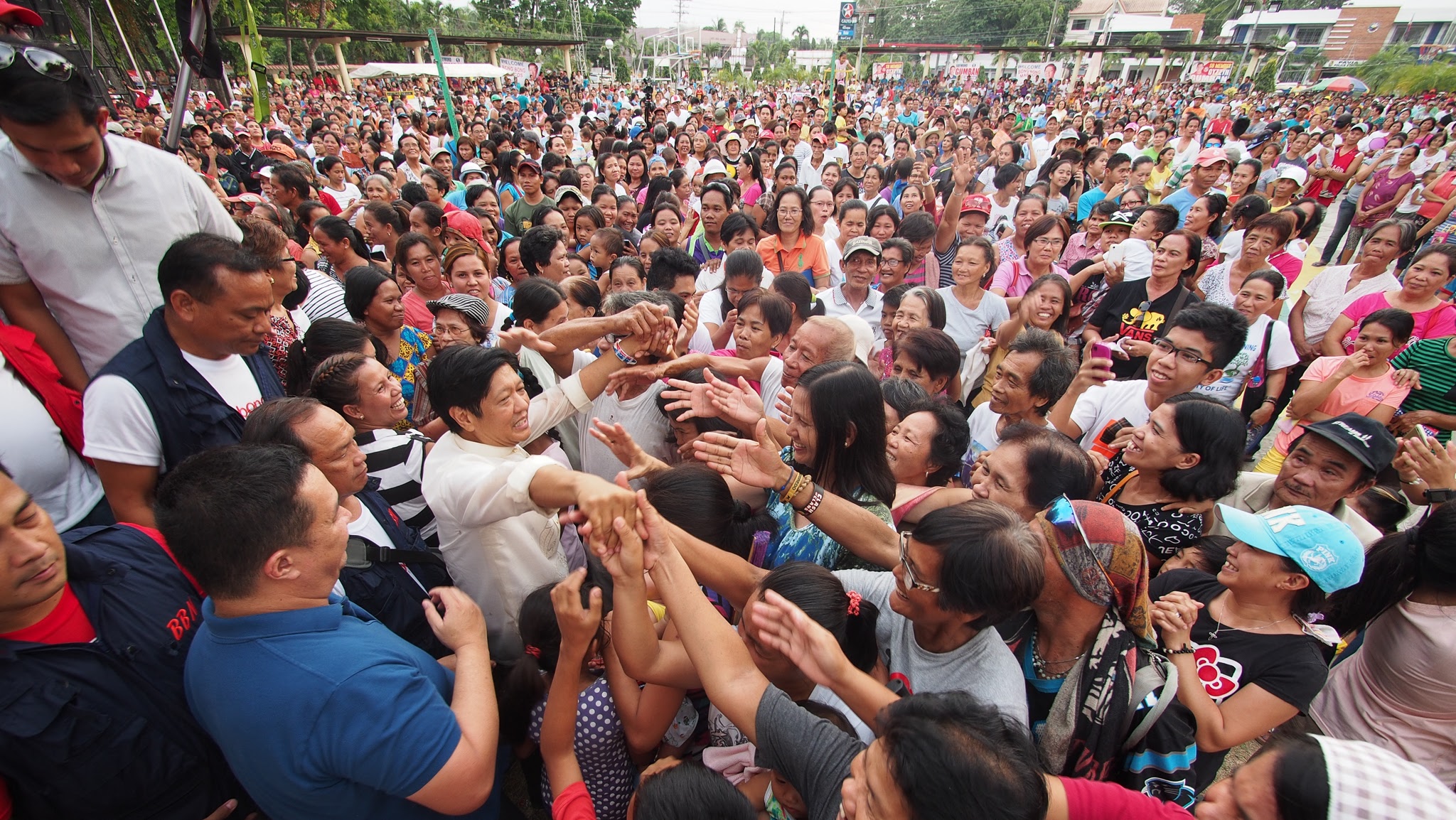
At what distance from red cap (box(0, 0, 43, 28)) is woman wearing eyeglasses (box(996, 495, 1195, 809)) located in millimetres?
4088

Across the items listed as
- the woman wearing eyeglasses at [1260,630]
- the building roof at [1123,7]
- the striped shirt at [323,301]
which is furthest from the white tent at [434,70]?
the building roof at [1123,7]

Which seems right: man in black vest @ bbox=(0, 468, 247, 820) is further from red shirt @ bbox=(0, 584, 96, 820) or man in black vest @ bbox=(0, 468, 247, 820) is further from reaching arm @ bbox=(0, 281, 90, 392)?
reaching arm @ bbox=(0, 281, 90, 392)

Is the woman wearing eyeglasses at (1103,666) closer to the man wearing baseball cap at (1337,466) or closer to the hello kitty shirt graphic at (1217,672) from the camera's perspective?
the hello kitty shirt graphic at (1217,672)

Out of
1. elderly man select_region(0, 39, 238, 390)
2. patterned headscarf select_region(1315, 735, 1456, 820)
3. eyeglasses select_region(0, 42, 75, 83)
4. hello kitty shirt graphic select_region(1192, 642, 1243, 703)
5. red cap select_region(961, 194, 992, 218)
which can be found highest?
eyeglasses select_region(0, 42, 75, 83)

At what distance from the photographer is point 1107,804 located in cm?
132

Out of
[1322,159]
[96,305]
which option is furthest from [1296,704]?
[1322,159]

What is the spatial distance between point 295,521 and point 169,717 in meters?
0.69

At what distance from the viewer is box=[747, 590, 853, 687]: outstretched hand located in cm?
151

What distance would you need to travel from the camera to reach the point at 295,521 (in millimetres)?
1412

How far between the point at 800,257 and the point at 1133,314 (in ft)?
9.02

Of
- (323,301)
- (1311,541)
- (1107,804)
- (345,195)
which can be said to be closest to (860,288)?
(1311,541)

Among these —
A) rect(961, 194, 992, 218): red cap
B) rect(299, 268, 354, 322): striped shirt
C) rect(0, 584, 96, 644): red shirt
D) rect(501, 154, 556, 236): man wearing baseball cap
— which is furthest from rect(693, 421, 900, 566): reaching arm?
rect(501, 154, 556, 236): man wearing baseball cap

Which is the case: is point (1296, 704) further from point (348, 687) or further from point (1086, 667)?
point (348, 687)

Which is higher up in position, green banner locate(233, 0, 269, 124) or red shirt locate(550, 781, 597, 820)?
green banner locate(233, 0, 269, 124)
